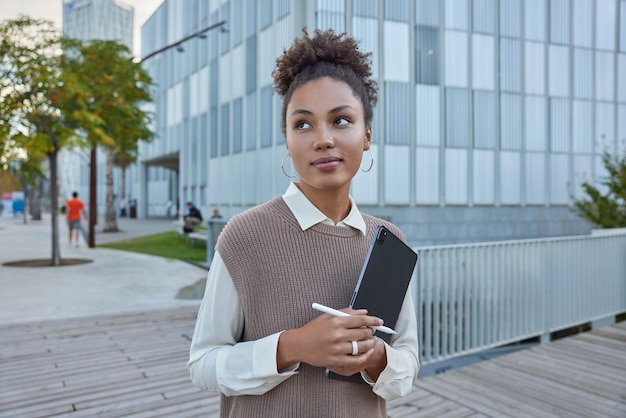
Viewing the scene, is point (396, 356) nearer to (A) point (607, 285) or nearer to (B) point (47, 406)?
(B) point (47, 406)

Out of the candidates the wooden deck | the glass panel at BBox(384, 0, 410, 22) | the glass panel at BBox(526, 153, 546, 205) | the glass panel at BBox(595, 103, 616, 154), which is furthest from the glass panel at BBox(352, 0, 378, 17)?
the wooden deck

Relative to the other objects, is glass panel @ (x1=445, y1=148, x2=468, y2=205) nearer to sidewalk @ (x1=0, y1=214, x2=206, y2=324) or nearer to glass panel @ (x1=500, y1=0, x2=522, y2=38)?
glass panel @ (x1=500, y1=0, x2=522, y2=38)

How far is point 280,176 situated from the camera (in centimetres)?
1530

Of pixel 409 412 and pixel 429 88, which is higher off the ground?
pixel 429 88

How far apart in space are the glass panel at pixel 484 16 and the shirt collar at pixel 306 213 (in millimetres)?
15685

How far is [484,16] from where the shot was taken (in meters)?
15.3

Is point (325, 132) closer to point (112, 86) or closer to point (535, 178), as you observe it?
point (112, 86)

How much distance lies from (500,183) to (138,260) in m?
11.2

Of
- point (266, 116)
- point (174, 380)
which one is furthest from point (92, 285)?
point (266, 116)

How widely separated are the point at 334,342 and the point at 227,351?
29 cm

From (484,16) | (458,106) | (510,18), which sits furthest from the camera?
(510,18)

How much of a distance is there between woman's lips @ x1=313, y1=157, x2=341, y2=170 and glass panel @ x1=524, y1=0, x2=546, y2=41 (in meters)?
17.1

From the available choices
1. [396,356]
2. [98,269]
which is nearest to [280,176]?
[98,269]

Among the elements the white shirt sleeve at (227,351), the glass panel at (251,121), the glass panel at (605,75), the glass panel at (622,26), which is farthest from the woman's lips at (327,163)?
the glass panel at (622,26)
